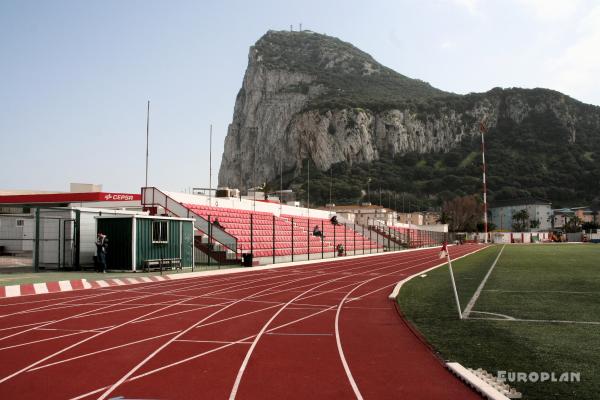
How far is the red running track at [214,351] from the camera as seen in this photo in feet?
19.5

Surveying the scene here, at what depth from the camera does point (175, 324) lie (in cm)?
1029

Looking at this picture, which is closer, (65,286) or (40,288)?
(40,288)

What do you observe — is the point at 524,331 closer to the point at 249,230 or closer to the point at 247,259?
the point at 247,259

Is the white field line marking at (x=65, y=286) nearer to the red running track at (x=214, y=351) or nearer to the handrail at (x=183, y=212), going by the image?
the red running track at (x=214, y=351)

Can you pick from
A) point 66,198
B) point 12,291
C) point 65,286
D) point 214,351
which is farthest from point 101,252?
point 66,198

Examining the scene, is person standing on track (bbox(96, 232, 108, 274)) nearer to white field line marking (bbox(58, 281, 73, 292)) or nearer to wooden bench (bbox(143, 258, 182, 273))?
wooden bench (bbox(143, 258, 182, 273))

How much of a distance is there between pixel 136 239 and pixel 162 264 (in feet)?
5.43

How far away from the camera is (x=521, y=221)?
514 feet

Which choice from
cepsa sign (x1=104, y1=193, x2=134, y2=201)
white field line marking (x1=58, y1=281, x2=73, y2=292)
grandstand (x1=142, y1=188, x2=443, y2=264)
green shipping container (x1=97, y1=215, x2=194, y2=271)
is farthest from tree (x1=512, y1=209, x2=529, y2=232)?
white field line marking (x1=58, y1=281, x2=73, y2=292)

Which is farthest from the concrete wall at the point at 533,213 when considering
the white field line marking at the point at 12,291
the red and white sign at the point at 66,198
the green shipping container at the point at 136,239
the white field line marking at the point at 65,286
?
the white field line marking at the point at 12,291

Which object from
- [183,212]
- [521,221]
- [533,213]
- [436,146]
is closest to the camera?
[183,212]

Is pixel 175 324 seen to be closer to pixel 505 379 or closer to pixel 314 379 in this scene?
pixel 314 379

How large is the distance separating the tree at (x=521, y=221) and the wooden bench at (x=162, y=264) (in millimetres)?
135722

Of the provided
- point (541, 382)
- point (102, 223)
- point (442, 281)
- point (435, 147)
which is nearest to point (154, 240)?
point (102, 223)
